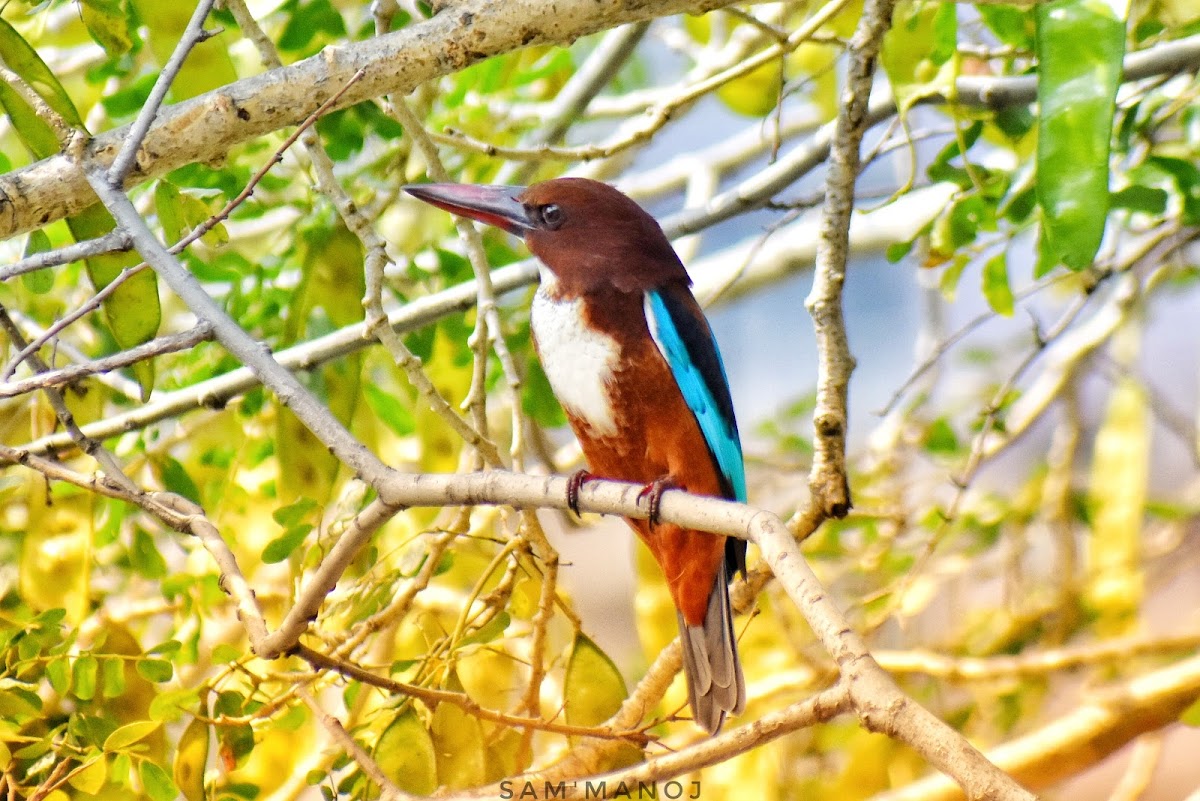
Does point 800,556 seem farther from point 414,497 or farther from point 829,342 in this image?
point 829,342

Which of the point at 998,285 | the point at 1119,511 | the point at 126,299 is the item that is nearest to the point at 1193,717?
the point at 998,285

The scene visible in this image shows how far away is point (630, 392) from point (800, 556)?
0.95 meters

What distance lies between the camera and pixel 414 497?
1.50m

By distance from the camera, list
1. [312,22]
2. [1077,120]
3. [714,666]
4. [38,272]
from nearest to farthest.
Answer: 1. [1077,120]
2. [38,272]
3. [714,666]
4. [312,22]

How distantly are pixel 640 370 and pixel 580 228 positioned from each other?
12.8 inches

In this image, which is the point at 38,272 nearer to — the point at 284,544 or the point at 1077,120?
the point at 284,544

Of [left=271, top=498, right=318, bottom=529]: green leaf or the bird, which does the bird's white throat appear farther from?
[left=271, top=498, right=318, bottom=529]: green leaf

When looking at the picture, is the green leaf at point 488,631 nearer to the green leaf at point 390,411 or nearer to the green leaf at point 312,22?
the green leaf at point 390,411

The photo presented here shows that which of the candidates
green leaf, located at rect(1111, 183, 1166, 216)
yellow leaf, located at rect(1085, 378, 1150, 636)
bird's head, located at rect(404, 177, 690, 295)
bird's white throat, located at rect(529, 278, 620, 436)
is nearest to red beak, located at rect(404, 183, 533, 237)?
bird's head, located at rect(404, 177, 690, 295)

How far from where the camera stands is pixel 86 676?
5.74 feet

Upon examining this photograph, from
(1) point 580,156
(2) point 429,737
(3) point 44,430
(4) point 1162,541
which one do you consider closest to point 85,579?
(3) point 44,430

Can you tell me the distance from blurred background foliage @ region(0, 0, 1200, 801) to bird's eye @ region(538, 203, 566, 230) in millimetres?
234

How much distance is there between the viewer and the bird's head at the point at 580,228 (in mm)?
2279

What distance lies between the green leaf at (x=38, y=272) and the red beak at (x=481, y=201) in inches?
21.9
